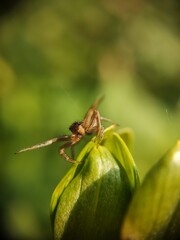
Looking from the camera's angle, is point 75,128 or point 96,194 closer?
point 96,194

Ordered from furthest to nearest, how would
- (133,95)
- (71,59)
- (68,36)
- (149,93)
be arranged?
(68,36) → (71,59) → (149,93) → (133,95)

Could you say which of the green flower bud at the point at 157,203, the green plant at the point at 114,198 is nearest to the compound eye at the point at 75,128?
the green plant at the point at 114,198

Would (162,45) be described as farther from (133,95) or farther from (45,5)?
(133,95)

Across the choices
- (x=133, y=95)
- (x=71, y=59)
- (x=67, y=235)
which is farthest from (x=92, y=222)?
(x=71, y=59)

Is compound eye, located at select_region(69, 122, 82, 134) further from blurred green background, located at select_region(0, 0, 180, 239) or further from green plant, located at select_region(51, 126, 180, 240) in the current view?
blurred green background, located at select_region(0, 0, 180, 239)

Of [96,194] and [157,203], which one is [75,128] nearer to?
[96,194]

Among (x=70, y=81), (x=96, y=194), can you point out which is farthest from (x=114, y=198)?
(x=70, y=81)

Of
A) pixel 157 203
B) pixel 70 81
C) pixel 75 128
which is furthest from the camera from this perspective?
pixel 70 81
